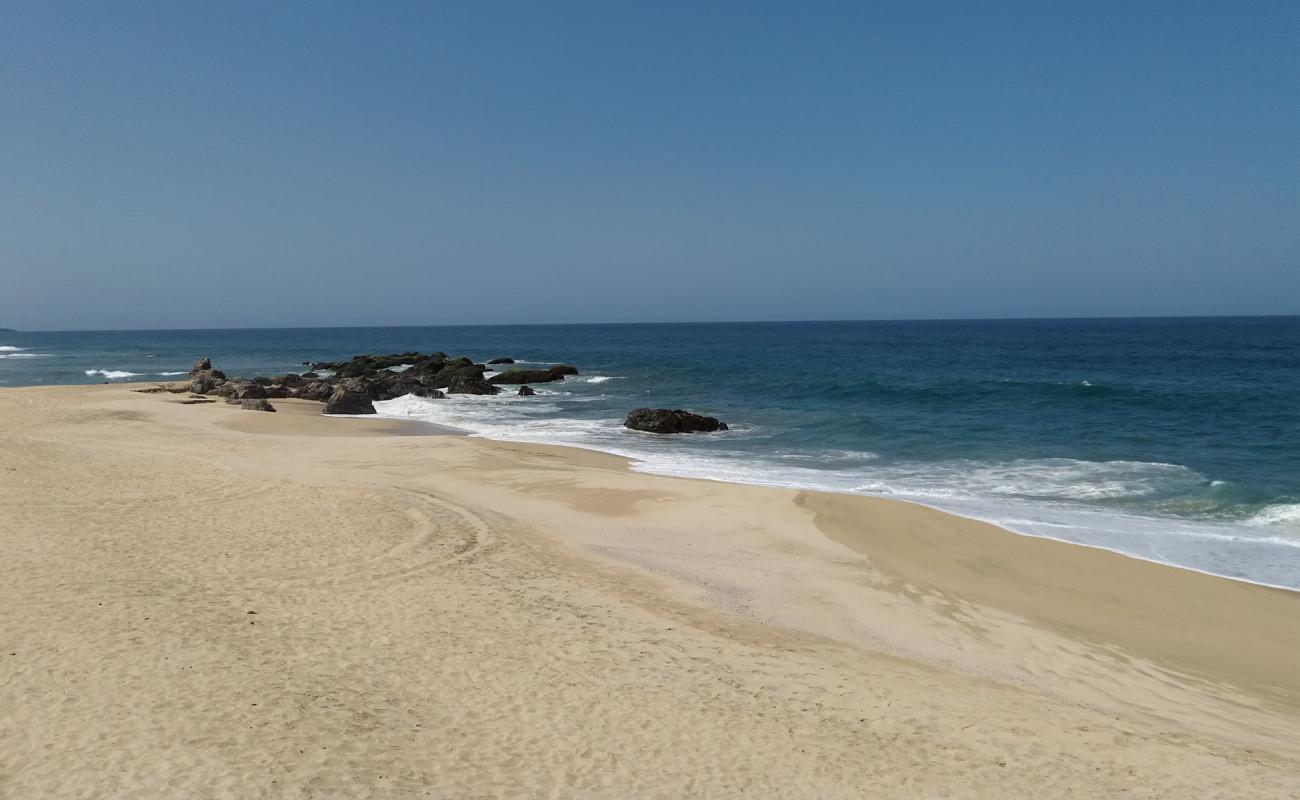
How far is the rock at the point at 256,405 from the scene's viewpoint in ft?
108

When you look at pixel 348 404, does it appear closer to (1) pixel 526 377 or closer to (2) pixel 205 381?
(2) pixel 205 381

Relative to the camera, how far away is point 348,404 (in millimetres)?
34844

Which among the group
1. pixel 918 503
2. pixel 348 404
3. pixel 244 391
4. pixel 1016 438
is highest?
pixel 244 391

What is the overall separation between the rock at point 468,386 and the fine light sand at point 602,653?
92.2 feet

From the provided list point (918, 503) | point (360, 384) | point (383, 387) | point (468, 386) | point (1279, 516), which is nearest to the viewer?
point (1279, 516)

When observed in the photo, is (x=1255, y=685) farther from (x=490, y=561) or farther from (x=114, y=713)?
(x=114, y=713)

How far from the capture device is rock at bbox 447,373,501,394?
4466 cm

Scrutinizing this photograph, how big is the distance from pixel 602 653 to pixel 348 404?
29.2m

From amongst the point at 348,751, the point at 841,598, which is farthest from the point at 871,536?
the point at 348,751

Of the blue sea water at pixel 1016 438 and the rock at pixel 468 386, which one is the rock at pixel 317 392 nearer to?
the blue sea water at pixel 1016 438

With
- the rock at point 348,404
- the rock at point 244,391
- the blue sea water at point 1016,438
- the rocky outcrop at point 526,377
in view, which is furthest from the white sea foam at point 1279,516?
the rocky outcrop at point 526,377

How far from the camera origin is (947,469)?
21.6 meters

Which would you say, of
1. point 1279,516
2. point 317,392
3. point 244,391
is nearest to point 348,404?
point 244,391

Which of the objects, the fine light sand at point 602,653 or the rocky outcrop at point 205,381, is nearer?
the fine light sand at point 602,653
